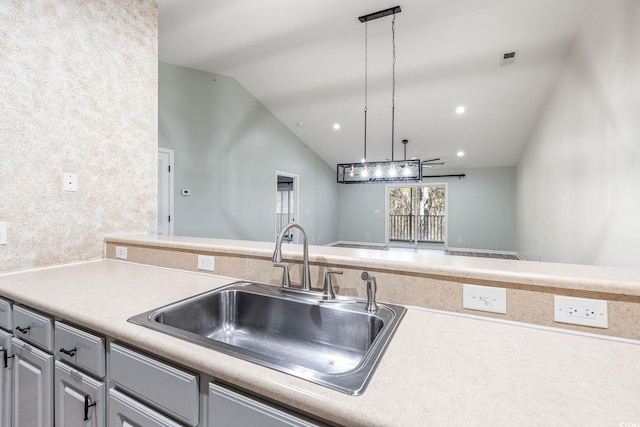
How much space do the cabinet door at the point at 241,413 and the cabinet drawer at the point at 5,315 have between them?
1186 millimetres

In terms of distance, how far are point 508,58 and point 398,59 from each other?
4.87 feet

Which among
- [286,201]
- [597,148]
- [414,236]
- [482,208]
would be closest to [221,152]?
[286,201]

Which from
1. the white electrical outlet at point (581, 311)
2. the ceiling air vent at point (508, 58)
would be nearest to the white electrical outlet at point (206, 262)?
the white electrical outlet at point (581, 311)

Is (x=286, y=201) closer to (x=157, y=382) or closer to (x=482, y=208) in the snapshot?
(x=482, y=208)

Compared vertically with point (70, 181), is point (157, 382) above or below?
below

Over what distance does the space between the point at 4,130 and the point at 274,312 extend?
1618mm

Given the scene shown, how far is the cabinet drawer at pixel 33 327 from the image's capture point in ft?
3.61

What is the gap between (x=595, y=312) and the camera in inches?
33.2

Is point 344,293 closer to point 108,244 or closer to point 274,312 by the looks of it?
point 274,312

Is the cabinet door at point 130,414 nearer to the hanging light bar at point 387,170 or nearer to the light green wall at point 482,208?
the hanging light bar at point 387,170

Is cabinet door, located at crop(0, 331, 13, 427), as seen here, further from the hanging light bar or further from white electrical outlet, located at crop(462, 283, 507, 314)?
the hanging light bar

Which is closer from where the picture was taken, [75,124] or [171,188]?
[75,124]

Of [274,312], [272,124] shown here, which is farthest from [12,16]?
[272,124]

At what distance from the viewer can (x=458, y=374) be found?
66 cm
